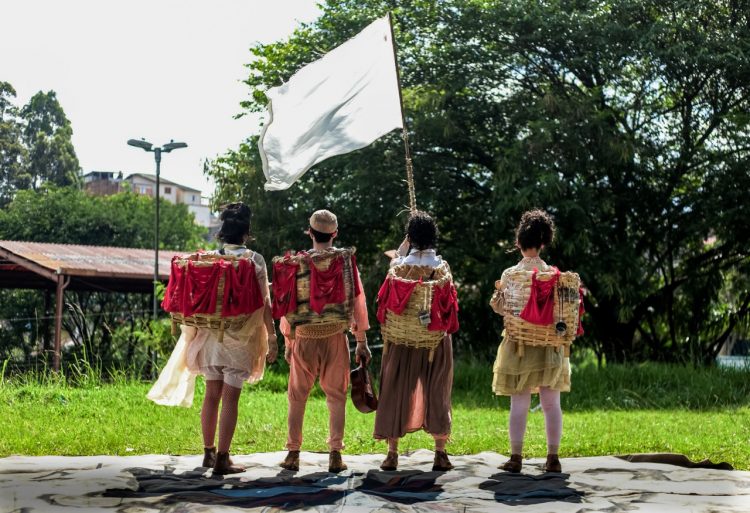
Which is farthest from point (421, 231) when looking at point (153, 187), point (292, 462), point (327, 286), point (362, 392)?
point (153, 187)

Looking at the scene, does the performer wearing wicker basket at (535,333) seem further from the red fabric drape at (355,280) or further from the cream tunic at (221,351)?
the cream tunic at (221,351)

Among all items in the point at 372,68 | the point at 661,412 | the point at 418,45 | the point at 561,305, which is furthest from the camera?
the point at 418,45

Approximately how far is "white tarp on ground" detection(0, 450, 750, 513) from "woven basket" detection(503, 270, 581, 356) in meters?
0.86

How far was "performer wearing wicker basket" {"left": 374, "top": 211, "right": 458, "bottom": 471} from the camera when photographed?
20.6ft

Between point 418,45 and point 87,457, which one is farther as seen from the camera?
point 418,45

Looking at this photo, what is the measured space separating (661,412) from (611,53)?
7419 millimetres

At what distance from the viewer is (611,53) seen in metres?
16.2

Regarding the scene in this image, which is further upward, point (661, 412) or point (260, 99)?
point (260, 99)

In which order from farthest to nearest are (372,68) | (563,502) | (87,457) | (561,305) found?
1. (372,68)
2. (87,457)
3. (561,305)
4. (563,502)

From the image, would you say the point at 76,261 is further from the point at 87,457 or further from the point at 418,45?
the point at 87,457

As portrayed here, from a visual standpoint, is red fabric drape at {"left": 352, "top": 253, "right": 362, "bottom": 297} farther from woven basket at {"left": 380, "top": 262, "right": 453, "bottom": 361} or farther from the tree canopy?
the tree canopy

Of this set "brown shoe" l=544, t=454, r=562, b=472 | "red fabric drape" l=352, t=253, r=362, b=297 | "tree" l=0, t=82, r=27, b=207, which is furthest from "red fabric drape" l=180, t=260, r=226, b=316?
"tree" l=0, t=82, r=27, b=207

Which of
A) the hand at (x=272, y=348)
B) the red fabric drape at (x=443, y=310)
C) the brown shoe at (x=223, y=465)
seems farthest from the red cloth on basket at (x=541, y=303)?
the brown shoe at (x=223, y=465)

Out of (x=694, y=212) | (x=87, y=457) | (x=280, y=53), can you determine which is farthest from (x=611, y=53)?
(x=87, y=457)
